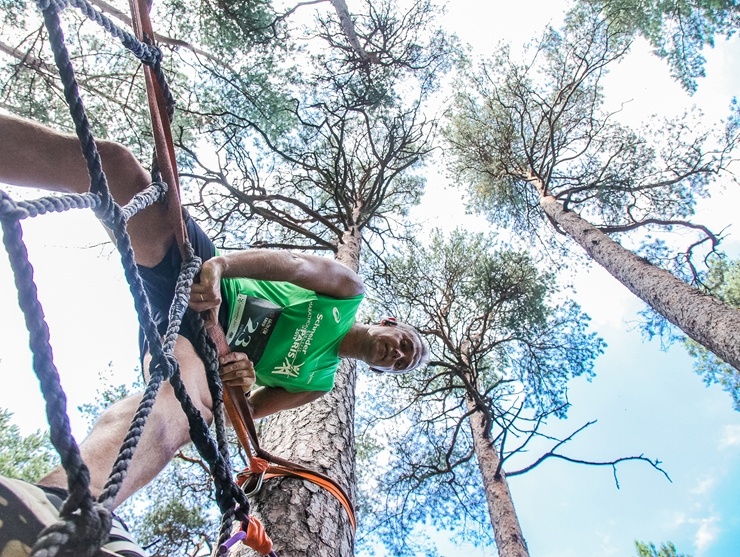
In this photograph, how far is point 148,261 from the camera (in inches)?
60.2

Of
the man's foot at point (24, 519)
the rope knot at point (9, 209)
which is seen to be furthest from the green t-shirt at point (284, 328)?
the rope knot at point (9, 209)

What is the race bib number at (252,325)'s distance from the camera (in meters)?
1.94

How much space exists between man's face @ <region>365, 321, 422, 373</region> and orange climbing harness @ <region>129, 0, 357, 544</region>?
704 mm

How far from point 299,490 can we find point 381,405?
5155 mm

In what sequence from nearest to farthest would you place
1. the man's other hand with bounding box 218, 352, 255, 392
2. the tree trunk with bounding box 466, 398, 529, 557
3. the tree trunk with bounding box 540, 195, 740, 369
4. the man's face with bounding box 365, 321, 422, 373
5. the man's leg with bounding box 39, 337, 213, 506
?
1. the man's leg with bounding box 39, 337, 213, 506
2. the man's other hand with bounding box 218, 352, 255, 392
3. the man's face with bounding box 365, 321, 422, 373
4. the tree trunk with bounding box 540, 195, 740, 369
5. the tree trunk with bounding box 466, 398, 529, 557

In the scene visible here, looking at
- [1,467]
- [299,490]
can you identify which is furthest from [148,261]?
[1,467]

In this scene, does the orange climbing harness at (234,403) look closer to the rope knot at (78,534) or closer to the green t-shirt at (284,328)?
the green t-shirt at (284,328)

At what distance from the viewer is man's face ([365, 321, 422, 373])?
7.88 feet

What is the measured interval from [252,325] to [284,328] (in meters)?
0.14

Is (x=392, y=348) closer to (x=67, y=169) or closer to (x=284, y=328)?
(x=284, y=328)

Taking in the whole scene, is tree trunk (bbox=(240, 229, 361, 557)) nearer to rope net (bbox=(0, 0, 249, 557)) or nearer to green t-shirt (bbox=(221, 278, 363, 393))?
green t-shirt (bbox=(221, 278, 363, 393))

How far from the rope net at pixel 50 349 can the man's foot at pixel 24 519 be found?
9cm

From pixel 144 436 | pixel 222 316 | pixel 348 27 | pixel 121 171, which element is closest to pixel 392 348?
pixel 222 316

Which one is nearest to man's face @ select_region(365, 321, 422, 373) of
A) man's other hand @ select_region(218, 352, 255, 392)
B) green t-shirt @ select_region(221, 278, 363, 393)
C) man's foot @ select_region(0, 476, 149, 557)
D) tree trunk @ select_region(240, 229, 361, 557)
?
green t-shirt @ select_region(221, 278, 363, 393)
